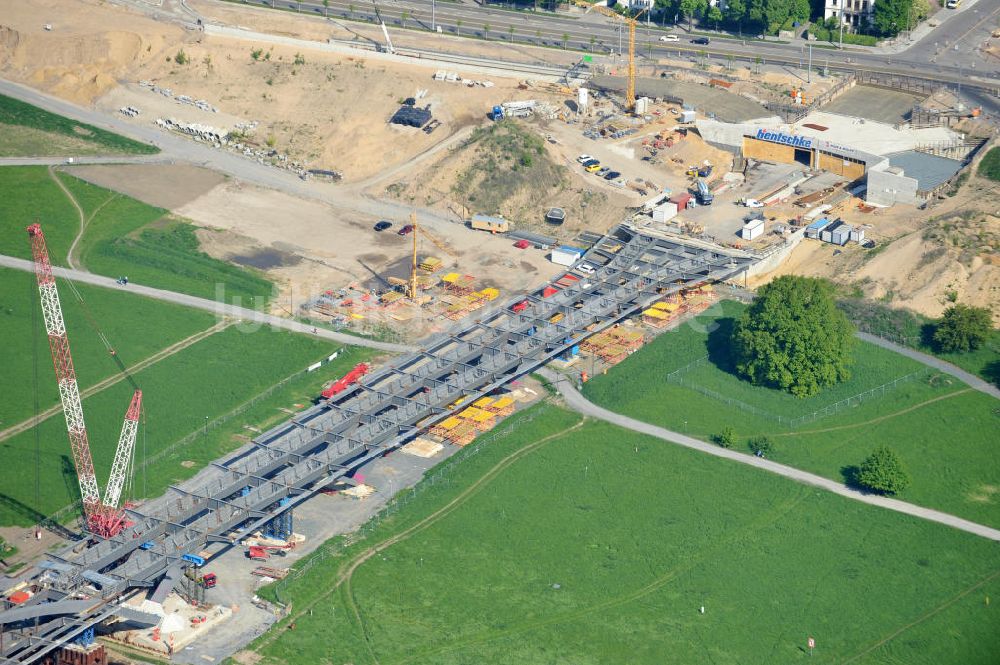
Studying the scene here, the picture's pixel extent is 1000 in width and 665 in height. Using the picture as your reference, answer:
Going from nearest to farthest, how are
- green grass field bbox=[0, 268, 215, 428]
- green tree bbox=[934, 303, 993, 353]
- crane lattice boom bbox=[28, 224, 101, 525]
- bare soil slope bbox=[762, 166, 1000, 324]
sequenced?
crane lattice boom bbox=[28, 224, 101, 525]
green grass field bbox=[0, 268, 215, 428]
green tree bbox=[934, 303, 993, 353]
bare soil slope bbox=[762, 166, 1000, 324]

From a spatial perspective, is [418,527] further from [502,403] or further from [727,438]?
[727,438]

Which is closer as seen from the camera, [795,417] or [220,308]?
[795,417]

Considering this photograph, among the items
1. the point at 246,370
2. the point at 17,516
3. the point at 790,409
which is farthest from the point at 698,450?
the point at 17,516

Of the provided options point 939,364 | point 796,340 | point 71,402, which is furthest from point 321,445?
point 939,364

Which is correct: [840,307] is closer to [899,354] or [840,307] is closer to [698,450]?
[899,354]

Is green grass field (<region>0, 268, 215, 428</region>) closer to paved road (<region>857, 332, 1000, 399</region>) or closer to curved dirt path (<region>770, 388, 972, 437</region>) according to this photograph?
curved dirt path (<region>770, 388, 972, 437</region>)

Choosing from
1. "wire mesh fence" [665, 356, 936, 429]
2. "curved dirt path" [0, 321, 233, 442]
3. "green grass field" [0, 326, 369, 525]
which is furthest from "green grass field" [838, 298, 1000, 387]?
"curved dirt path" [0, 321, 233, 442]
